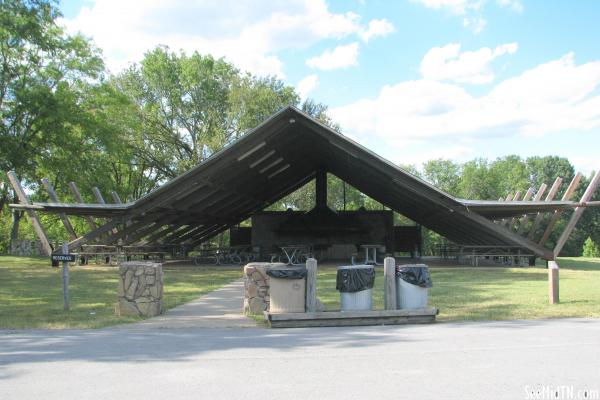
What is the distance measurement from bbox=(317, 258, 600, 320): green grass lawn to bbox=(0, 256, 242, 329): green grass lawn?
314 cm

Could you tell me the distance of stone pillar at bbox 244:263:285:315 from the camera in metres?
8.75

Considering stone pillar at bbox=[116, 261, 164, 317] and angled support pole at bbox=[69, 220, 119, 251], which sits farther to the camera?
angled support pole at bbox=[69, 220, 119, 251]

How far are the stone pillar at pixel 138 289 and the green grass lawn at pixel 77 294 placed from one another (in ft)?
0.76

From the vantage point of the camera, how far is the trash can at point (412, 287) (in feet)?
26.4

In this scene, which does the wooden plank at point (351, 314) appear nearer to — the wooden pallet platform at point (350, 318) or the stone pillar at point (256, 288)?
the wooden pallet platform at point (350, 318)

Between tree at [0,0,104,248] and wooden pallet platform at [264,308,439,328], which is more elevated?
tree at [0,0,104,248]

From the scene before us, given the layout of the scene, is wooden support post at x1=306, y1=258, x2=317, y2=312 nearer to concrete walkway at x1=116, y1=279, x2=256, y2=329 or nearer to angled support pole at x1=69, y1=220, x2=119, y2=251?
concrete walkway at x1=116, y1=279, x2=256, y2=329

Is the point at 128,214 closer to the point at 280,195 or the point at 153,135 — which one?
the point at 280,195

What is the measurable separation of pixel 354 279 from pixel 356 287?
12 centimetres

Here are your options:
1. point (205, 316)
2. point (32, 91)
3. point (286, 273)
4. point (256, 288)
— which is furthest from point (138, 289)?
point (32, 91)

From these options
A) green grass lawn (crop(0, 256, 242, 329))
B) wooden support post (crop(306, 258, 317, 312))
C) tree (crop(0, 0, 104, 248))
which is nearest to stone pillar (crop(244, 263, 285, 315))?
wooden support post (crop(306, 258, 317, 312))

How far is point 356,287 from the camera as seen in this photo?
7.84 meters

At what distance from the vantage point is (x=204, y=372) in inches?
195

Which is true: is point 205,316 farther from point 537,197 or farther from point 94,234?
point 537,197
